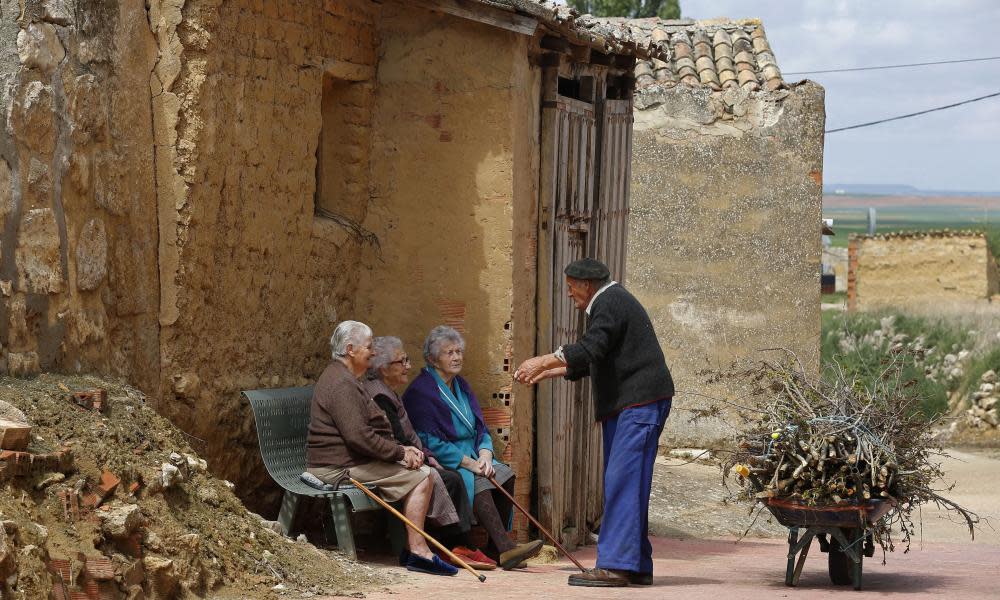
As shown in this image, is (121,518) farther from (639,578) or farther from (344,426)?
(639,578)

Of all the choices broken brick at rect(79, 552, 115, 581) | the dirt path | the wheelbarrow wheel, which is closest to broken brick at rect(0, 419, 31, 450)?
broken brick at rect(79, 552, 115, 581)

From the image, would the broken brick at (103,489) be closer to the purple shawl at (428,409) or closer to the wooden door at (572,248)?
the purple shawl at (428,409)

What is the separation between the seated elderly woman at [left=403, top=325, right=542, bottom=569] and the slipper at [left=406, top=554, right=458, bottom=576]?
0.56 metres

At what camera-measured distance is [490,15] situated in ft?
28.0

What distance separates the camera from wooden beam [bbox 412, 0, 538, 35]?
335 inches

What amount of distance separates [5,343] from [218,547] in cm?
132

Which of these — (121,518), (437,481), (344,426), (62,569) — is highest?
(344,426)

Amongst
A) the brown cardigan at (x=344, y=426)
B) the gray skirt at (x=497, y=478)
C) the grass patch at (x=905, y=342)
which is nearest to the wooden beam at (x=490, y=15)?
the brown cardigan at (x=344, y=426)

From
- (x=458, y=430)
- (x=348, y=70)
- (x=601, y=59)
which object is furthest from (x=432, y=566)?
(x=601, y=59)

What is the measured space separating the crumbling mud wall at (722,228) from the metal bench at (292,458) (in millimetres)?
6746

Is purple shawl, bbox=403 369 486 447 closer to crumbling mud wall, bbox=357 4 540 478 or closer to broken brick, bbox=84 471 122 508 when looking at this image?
crumbling mud wall, bbox=357 4 540 478

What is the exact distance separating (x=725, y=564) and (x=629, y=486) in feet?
5.78

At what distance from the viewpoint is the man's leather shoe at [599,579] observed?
756 centimetres

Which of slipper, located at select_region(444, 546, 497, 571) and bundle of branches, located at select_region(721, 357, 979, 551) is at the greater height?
bundle of branches, located at select_region(721, 357, 979, 551)
